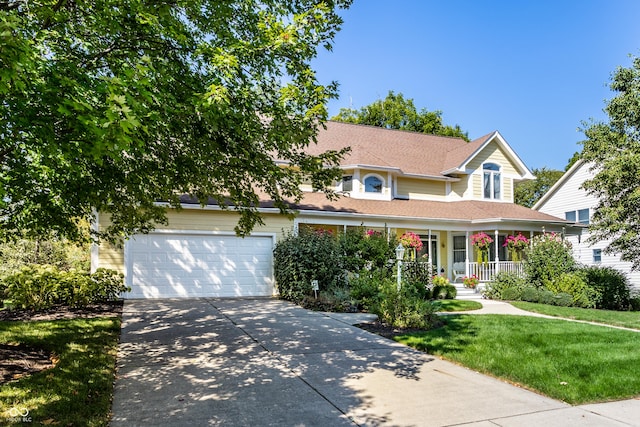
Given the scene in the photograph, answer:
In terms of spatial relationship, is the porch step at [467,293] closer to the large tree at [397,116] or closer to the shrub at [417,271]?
the shrub at [417,271]

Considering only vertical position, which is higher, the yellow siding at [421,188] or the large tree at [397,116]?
the large tree at [397,116]

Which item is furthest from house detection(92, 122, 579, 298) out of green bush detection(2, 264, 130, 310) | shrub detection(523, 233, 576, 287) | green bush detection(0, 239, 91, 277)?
green bush detection(0, 239, 91, 277)

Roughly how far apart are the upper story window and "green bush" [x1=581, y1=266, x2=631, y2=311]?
18.5 ft

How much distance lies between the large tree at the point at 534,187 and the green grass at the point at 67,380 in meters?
42.8

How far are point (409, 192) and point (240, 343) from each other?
557 inches

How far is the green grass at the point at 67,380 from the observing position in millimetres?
4172

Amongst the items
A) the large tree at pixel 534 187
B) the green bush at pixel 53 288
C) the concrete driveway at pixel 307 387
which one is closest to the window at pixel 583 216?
the large tree at pixel 534 187

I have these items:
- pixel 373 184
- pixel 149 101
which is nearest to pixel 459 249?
pixel 373 184

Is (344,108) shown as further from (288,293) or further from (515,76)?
(288,293)

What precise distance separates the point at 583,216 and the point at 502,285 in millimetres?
12562

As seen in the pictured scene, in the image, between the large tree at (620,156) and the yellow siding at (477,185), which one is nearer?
the large tree at (620,156)

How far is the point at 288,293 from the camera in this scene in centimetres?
1353

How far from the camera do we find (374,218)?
16.8m

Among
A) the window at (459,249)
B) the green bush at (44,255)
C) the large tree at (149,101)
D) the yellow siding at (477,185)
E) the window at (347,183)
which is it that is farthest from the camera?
the yellow siding at (477,185)
